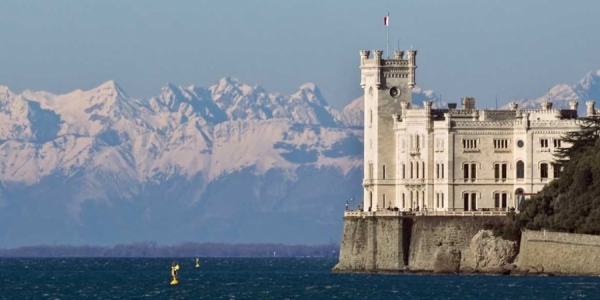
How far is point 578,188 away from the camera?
169250mm

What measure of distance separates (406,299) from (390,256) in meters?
33.9

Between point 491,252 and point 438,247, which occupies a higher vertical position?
point 438,247

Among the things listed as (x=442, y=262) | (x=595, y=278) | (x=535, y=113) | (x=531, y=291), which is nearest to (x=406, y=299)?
(x=531, y=291)

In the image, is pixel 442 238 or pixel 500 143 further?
pixel 500 143

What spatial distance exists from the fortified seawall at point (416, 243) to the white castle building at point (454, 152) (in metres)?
4.07

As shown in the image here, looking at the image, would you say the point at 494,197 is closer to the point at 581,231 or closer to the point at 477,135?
the point at 477,135

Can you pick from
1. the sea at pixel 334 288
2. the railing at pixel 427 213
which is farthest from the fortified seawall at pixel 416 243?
the sea at pixel 334 288

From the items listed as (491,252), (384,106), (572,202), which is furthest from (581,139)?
(384,106)

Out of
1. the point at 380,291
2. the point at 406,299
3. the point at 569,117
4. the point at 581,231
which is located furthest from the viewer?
the point at 569,117

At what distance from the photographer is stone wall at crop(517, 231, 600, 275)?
523 feet

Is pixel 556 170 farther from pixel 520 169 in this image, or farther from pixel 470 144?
pixel 470 144

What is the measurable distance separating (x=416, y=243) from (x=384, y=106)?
45.6ft

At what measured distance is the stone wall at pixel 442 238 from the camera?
6924 inches

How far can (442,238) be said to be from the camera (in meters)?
177
